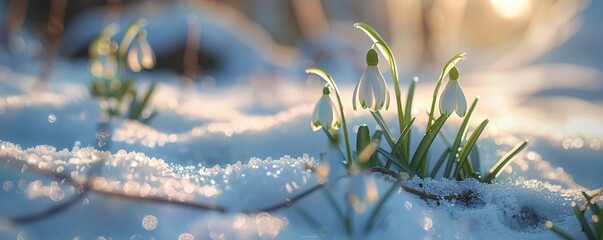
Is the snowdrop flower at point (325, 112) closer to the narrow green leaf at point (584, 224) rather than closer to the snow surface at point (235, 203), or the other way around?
the snow surface at point (235, 203)

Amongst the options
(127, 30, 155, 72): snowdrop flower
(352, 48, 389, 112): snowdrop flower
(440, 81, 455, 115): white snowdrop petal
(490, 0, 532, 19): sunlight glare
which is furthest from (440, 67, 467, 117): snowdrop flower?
(490, 0, 532, 19): sunlight glare

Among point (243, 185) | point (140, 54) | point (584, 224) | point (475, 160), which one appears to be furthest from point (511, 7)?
point (243, 185)

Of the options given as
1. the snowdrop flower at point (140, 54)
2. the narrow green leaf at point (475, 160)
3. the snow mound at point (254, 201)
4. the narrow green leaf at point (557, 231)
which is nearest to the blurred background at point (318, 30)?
the snowdrop flower at point (140, 54)

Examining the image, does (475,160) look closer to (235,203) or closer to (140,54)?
(235,203)

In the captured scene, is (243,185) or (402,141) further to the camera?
(402,141)

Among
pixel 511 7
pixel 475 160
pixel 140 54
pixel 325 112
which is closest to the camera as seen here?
pixel 325 112

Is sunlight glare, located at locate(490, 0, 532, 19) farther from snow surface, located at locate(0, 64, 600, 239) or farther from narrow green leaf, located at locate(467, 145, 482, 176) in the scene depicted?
snow surface, located at locate(0, 64, 600, 239)

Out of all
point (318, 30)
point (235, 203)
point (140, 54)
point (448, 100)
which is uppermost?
point (448, 100)

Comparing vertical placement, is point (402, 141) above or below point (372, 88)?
below
